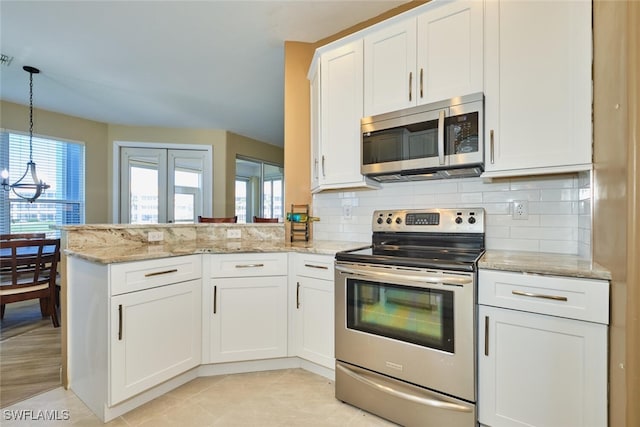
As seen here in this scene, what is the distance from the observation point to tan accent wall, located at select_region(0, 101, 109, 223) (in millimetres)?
4496

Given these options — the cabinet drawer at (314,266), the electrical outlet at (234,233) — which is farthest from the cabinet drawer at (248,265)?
the electrical outlet at (234,233)

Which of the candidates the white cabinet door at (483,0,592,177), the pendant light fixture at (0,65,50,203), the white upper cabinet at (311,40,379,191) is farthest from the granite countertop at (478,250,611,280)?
the pendant light fixture at (0,65,50,203)

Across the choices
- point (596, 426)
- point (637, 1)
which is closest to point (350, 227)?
point (596, 426)

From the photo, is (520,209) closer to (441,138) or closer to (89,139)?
(441,138)

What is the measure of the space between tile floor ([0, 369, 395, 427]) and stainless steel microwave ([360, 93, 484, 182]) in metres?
1.46

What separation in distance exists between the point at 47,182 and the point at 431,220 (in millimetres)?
5427

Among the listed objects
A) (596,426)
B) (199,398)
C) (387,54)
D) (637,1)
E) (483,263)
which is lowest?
(199,398)

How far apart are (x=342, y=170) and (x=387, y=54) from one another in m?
0.83

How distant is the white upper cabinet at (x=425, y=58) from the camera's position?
1.80 meters

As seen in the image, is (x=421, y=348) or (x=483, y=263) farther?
(x=421, y=348)

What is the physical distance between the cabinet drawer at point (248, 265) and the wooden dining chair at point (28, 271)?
1956 mm

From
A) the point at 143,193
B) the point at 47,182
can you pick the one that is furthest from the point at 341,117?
the point at 47,182

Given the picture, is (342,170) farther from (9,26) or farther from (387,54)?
(9,26)

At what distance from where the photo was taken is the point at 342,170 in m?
2.31
